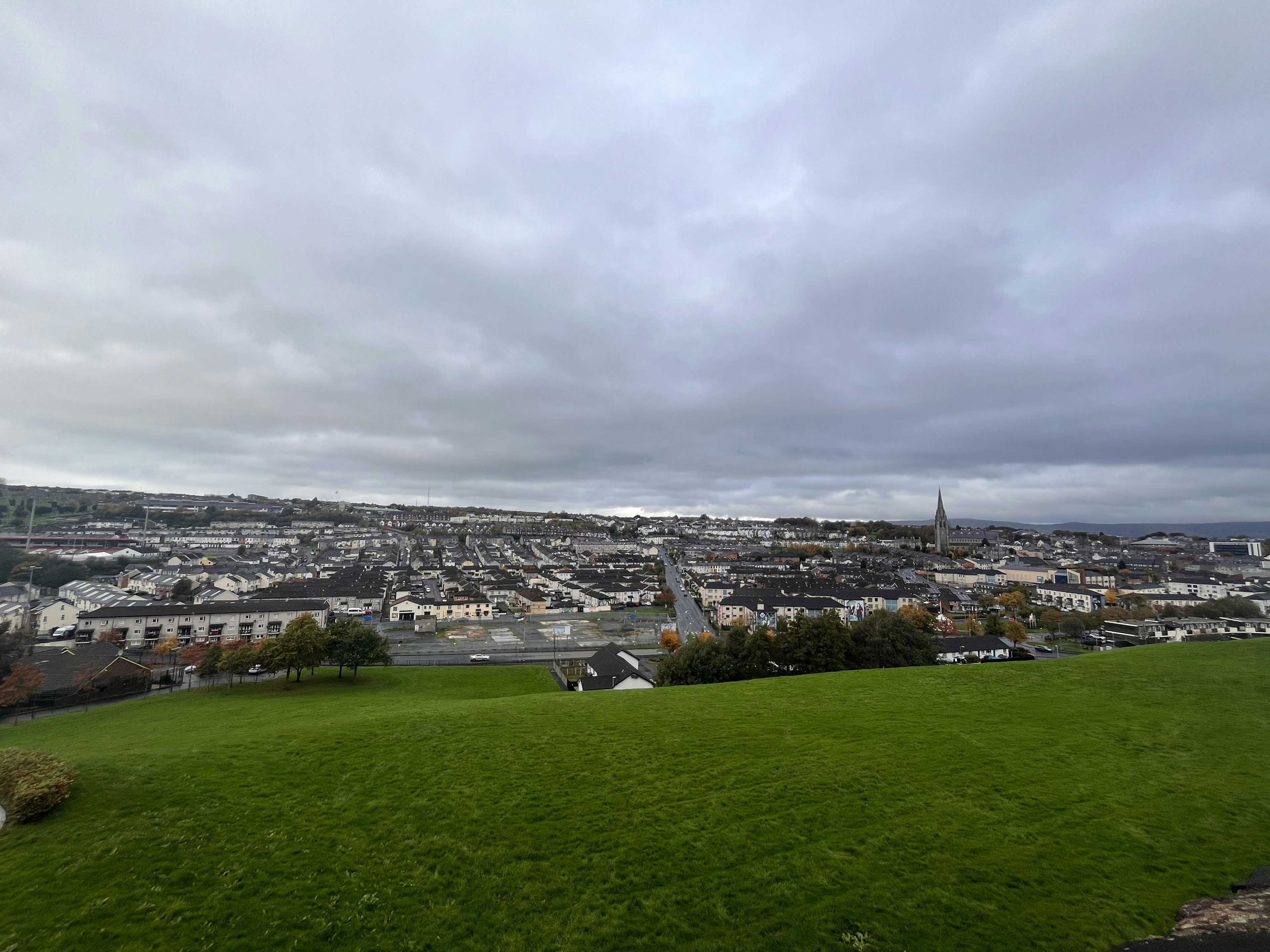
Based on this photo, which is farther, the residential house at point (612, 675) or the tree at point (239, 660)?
the residential house at point (612, 675)

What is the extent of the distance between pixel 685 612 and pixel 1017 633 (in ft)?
143

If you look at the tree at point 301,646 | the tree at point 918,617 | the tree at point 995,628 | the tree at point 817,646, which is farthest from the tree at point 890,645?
the tree at point 301,646

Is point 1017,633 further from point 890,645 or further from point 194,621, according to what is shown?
point 194,621

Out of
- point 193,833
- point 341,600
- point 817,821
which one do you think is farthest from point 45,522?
point 817,821

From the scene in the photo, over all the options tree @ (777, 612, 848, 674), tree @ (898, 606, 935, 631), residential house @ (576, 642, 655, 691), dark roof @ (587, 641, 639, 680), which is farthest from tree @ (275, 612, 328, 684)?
tree @ (898, 606, 935, 631)

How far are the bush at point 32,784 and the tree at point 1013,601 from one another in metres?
92.4

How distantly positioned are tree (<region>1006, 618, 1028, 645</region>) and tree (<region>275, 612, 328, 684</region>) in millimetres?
66170

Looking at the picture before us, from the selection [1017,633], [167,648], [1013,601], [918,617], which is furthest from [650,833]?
[1013,601]

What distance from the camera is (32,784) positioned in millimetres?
10891

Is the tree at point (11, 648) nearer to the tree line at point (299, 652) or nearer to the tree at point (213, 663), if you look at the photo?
the tree line at point (299, 652)

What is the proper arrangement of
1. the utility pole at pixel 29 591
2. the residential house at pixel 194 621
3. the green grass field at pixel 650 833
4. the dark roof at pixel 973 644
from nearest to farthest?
the green grass field at pixel 650 833 → the dark roof at pixel 973 644 → the utility pole at pixel 29 591 → the residential house at pixel 194 621

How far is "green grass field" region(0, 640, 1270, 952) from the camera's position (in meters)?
8.09

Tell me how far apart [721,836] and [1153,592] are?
117713mm

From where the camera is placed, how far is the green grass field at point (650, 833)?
8086 millimetres
